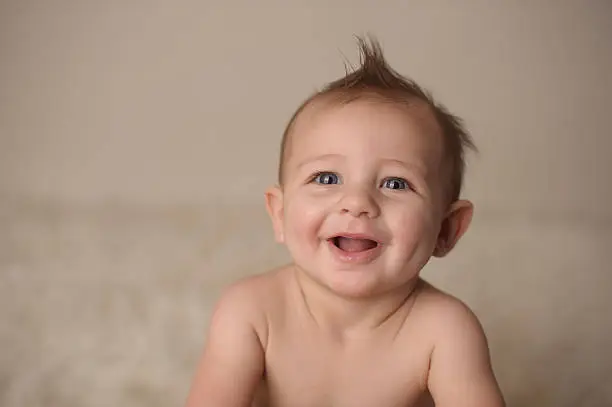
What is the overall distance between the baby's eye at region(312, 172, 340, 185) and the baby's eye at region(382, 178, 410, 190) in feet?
0.16

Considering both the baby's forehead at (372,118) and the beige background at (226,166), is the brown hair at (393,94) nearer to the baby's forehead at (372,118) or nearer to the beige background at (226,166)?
the baby's forehead at (372,118)

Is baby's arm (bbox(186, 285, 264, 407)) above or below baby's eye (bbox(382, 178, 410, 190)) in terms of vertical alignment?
below

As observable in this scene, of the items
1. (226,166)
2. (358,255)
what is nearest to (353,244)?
(358,255)

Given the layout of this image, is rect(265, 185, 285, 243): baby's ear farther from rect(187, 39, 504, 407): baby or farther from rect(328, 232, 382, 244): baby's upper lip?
rect(328, 232, 382, 244): baby's upper lip

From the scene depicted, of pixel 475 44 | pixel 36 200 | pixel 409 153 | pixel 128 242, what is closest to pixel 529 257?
pixel 475 44

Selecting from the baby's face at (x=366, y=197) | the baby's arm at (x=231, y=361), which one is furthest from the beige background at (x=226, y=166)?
the baby's face at (x=366, y=197)

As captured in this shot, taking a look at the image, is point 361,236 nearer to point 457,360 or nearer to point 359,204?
point 359,204

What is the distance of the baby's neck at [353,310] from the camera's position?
0.92m

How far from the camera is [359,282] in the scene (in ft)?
2.74

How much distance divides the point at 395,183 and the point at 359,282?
0.35 feet

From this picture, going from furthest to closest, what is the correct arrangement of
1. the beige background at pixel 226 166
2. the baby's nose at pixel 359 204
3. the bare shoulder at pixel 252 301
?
the beige background at pixel 226 166
the bare shoulder at pixel 252 301
the baby's nose at pixel 359 204

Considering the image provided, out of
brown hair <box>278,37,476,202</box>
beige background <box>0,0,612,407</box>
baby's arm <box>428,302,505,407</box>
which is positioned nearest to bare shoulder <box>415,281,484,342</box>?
baby's arm <box>428,302,505,407</box>

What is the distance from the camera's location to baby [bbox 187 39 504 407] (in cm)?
85

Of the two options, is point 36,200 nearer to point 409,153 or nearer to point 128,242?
point 128,242
